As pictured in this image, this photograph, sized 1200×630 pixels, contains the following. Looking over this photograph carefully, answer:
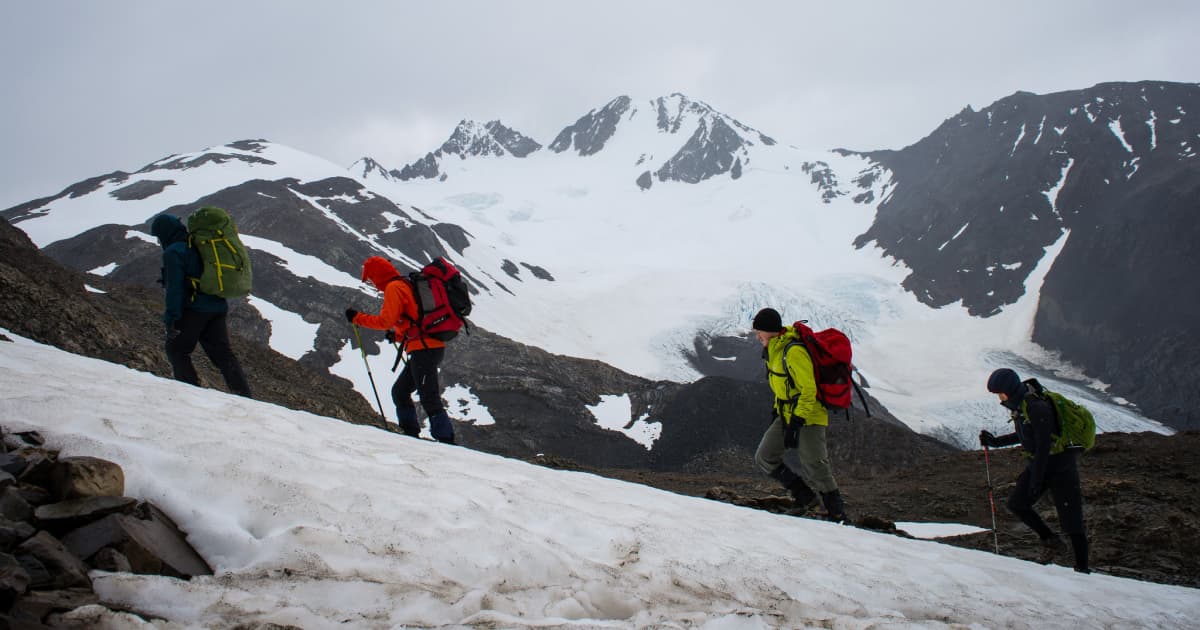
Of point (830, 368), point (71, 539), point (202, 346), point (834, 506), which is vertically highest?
point (830, 368)

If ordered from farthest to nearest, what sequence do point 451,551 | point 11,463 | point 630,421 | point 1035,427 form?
point 630,421 < point 1035,427 < point 451,551 < point 11,463

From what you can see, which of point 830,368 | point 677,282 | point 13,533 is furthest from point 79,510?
point 677,282

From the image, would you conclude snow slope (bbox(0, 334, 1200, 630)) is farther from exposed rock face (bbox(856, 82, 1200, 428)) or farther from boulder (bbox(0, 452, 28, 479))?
exposed rock face (bbox(856, 82, 1200, 428))

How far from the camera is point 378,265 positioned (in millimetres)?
7324

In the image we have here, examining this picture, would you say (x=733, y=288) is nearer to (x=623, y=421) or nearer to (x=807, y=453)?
(x=623, y=421)

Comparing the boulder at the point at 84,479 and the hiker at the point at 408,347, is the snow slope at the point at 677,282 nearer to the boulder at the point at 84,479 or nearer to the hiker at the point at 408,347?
the hiker at the point at 408,347

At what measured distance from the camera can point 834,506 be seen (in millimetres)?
6781

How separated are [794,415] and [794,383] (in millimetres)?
306

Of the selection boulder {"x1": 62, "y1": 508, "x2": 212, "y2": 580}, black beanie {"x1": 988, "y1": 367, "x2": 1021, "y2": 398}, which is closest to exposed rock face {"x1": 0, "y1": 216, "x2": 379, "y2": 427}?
boulder {"x1": 62, "y1": 508, "x2": 212, "y2": 580}

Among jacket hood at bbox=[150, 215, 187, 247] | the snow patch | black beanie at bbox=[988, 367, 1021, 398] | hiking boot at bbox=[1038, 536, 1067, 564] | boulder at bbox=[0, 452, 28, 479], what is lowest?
the snow patch

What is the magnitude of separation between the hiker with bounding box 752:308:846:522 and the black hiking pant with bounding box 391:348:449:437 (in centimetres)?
339

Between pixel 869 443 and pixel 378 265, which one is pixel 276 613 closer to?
pixel 378 265

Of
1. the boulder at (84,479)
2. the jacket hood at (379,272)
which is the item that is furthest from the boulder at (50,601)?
the jacket hood at (379,272)

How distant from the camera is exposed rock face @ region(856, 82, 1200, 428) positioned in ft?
220
